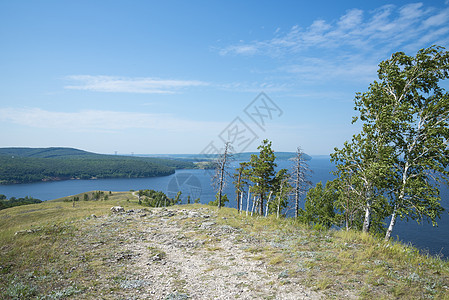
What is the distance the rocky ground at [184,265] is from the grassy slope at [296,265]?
135mm

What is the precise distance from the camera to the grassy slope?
7.70 metres

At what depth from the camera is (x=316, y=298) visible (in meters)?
7.05

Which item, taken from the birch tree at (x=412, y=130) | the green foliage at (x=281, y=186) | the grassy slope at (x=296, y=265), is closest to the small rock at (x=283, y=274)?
the grassy slope at (x=296, y=265)

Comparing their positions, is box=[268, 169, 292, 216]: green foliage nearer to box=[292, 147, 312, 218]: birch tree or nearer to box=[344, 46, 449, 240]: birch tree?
box=[292, 147, 312, 218]: birch tree

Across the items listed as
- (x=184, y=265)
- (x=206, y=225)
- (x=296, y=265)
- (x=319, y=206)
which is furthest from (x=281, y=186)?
(x=184, y=265)

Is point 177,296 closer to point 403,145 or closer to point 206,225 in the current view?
point 206,225

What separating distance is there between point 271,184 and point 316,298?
85.9 feet

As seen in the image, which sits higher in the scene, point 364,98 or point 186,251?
point 364,98

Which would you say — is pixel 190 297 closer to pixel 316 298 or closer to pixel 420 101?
pixel 316 298

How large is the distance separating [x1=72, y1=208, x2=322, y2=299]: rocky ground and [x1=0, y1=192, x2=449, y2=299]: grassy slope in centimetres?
14

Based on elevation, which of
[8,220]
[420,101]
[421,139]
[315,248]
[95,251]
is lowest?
[8,220]

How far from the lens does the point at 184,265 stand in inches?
417

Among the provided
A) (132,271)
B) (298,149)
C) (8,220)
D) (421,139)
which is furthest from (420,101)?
(8,220)

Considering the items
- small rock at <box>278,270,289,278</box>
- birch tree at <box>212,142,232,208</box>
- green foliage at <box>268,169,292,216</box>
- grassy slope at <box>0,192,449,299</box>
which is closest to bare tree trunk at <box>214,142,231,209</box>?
birch tree at <box>212,142,232,208</box>
